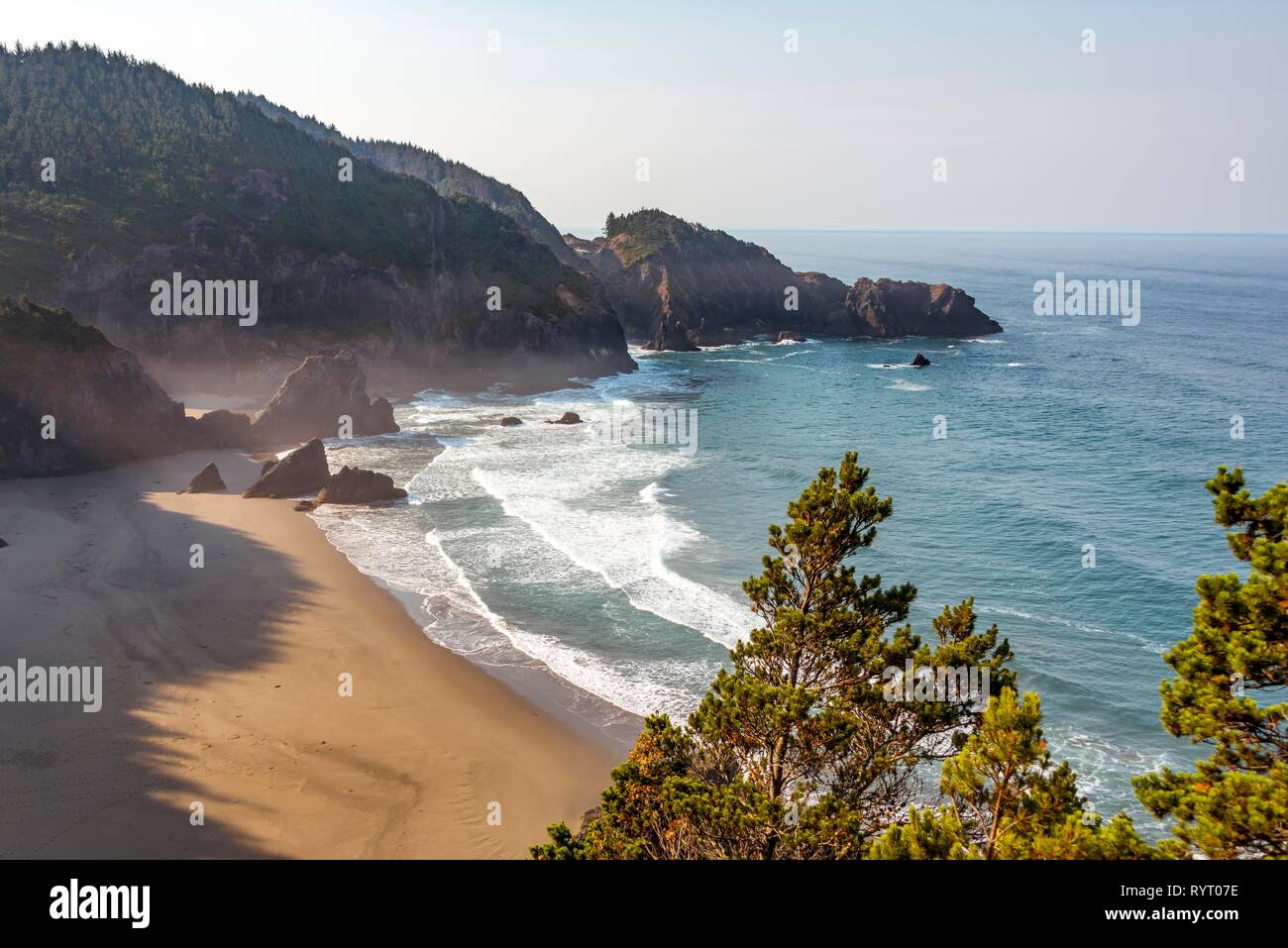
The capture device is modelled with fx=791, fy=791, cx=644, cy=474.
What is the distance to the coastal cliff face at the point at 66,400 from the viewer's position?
49938 millimetres

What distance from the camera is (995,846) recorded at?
11.7 m

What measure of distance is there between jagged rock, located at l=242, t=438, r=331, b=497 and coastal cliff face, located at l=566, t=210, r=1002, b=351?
78062mm

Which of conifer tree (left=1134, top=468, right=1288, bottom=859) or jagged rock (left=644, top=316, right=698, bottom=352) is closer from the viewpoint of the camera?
conifer tree (left=1134, top=468, right=1288, bottom=859)

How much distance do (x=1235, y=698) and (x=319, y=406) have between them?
67.5 m

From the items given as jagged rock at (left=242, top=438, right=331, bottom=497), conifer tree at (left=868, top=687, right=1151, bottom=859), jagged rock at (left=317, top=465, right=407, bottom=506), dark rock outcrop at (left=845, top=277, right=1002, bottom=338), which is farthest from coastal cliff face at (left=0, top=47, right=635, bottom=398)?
conifer tree at (left=868, top=687, right=1151, bottom=859)

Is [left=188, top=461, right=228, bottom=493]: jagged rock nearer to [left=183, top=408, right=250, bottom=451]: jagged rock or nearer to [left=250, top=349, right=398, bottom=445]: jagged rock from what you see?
[left=183, top=408, right=250, bottom=451]: jagged rock

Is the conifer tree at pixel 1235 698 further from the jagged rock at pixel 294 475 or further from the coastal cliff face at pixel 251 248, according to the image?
the coastal cliff face at pixel 251 248

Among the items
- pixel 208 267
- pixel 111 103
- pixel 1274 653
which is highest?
pixel 111 103

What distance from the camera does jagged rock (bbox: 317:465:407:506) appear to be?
167 ft

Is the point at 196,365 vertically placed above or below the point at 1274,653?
above

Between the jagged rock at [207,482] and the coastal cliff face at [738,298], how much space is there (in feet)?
267

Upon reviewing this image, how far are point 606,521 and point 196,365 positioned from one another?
55406 mm

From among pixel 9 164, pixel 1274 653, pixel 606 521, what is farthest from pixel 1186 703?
pixel 9 164
